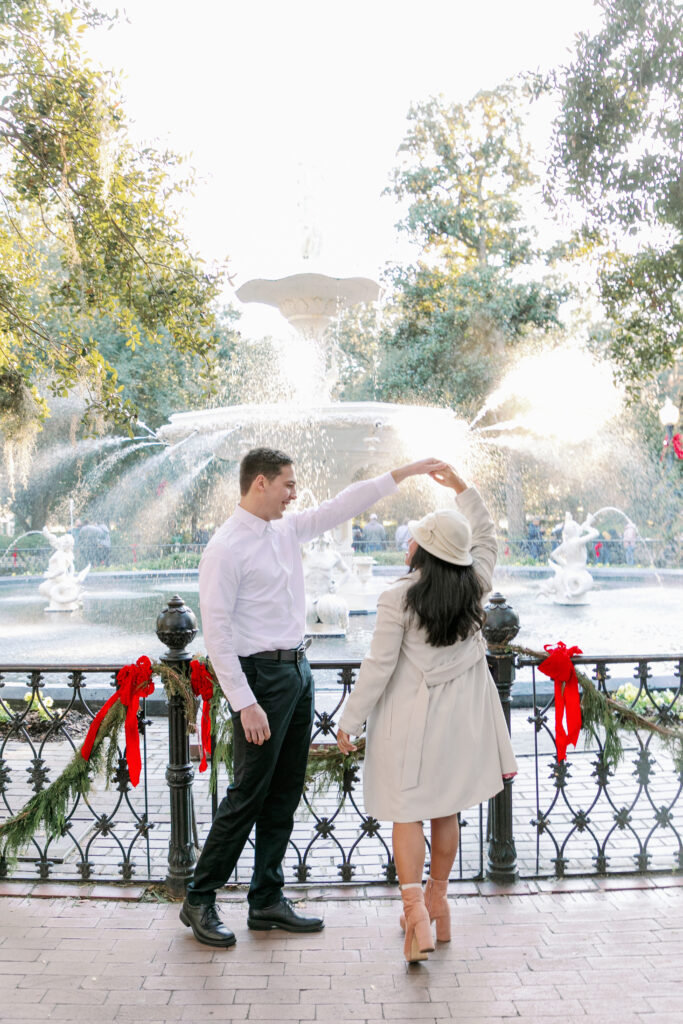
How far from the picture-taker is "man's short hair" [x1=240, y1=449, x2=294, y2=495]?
359 cm

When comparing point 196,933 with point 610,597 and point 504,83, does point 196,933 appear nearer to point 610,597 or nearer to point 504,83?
point 610,597

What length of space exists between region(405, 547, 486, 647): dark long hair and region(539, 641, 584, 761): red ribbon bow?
966 mm

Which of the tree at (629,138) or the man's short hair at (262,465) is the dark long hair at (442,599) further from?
the tree at (629,138)

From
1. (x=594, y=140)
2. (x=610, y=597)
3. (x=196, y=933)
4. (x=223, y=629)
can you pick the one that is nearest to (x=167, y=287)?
(x=594, y=140)

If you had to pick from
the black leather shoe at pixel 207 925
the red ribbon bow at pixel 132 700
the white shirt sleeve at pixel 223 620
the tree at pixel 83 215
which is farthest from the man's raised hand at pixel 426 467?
the tree at pixel 83 215

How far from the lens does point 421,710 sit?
334 centimetres

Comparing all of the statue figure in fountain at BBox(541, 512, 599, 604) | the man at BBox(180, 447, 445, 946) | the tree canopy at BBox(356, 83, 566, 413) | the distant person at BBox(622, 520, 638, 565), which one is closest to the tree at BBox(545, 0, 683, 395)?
the man at BBox(180, 447, 445, 946)

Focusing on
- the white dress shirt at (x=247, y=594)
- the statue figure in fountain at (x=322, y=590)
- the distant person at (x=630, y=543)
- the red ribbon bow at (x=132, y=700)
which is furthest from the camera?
the distant person at (x=630, y=543)

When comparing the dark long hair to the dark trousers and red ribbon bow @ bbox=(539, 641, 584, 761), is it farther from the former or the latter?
red ribbon bow @ bbox=(539, 641, 584, 761)

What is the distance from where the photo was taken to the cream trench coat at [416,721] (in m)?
3.32

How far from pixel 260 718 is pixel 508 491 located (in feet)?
94.7

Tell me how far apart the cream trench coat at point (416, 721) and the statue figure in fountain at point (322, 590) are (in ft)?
23.1

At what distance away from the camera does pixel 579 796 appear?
18.4ft

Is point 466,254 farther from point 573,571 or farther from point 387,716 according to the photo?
point 387,716
